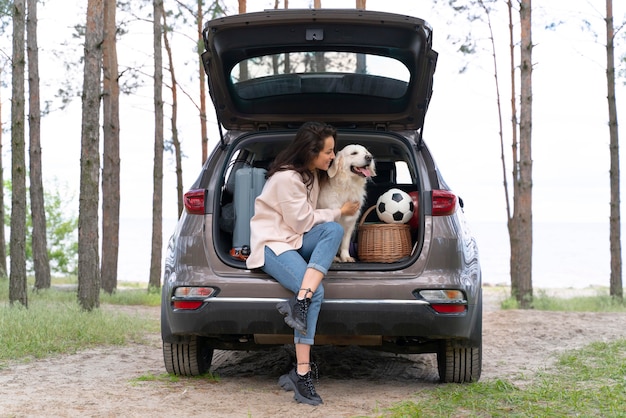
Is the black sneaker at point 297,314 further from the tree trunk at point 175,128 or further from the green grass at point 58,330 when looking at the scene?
the tree trunk at point 175,128

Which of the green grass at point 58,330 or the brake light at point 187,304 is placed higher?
the brake light at point 187,304

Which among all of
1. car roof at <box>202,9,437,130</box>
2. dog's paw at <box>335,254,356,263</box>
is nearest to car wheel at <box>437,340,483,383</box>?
dog's paw at <box>335,254,356,263</box>

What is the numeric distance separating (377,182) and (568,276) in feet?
122

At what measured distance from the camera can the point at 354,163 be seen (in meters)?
5.32

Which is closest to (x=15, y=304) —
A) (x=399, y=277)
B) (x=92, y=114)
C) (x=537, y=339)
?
(x=92, y=114)

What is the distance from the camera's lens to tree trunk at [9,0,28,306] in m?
11.1

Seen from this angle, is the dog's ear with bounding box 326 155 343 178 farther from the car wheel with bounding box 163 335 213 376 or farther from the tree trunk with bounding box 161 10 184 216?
the tree trunk with bounding box 161 10 184 216

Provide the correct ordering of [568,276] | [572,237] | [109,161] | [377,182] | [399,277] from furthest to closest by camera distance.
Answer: [572,237], [568,276], [109,161], [377,182], [399,277]

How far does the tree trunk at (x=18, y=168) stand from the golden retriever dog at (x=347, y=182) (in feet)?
22.9

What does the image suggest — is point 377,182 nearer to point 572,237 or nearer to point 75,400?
point 75,400

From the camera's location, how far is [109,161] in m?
16.5

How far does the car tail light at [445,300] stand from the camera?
15.7 ft

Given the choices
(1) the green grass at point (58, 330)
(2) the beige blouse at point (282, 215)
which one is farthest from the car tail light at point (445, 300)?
(1) the green grass at point (58, 330)

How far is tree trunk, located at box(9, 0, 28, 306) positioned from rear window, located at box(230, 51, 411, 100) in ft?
21.4
